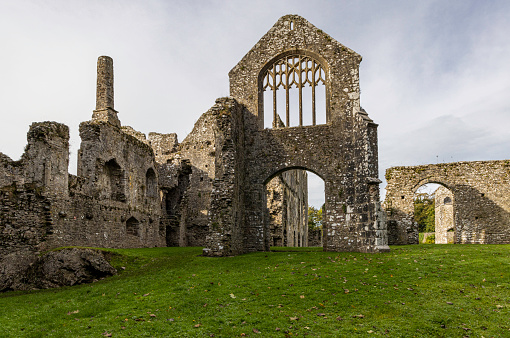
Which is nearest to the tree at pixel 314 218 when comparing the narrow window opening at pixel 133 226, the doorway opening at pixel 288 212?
the doorway opening at pixel 288 212

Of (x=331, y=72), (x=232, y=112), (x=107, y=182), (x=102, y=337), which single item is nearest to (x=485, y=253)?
(x=331, y=72)

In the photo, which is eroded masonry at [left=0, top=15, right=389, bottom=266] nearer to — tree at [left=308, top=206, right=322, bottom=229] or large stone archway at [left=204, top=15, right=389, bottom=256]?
large stone archway at [left=204, top=15, right=389, bottom=256]

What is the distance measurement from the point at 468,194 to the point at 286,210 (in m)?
13.1

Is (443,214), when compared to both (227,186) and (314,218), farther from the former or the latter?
(314,218)

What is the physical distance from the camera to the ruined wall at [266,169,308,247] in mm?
30141

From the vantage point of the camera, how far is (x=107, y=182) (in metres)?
23.5

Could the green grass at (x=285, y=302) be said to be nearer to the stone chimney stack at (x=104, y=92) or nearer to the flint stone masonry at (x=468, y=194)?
the flint stone masonry at (x=468, y=194)

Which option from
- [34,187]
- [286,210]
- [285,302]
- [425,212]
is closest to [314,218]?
[425,212]

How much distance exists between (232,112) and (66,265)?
918 centimetres

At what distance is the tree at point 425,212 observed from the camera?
5662 cm

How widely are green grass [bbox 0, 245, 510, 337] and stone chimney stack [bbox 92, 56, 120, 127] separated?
Answer: 16502 mm

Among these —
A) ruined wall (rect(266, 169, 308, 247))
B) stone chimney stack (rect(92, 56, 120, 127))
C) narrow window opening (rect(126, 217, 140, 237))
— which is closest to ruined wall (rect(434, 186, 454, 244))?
ruined wall (rect(266, 169, 308, 247))

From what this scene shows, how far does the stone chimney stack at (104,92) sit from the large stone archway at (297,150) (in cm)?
1160

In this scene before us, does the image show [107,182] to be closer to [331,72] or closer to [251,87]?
[251,87]
